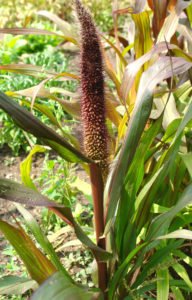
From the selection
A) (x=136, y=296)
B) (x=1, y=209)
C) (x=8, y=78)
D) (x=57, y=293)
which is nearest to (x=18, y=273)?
(x=1, y=209)

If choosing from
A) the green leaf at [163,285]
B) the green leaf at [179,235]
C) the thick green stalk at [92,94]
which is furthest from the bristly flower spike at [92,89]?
the green leaf at [163,285]

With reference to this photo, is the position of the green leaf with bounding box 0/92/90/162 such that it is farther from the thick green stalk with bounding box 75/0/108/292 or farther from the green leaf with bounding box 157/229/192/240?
the green leaf with bounding box 157/229/192/240

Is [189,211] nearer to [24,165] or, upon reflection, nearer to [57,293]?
[24,165]

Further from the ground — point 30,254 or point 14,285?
point 30,254

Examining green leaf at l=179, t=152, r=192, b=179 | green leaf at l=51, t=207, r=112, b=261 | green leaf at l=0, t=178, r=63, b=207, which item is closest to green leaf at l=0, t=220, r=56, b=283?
green leaf at l=51, t=207, r=112, b=261

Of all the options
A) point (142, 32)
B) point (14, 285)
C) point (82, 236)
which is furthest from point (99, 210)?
point (142, 32)

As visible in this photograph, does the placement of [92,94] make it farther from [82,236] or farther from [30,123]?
[82,236]
